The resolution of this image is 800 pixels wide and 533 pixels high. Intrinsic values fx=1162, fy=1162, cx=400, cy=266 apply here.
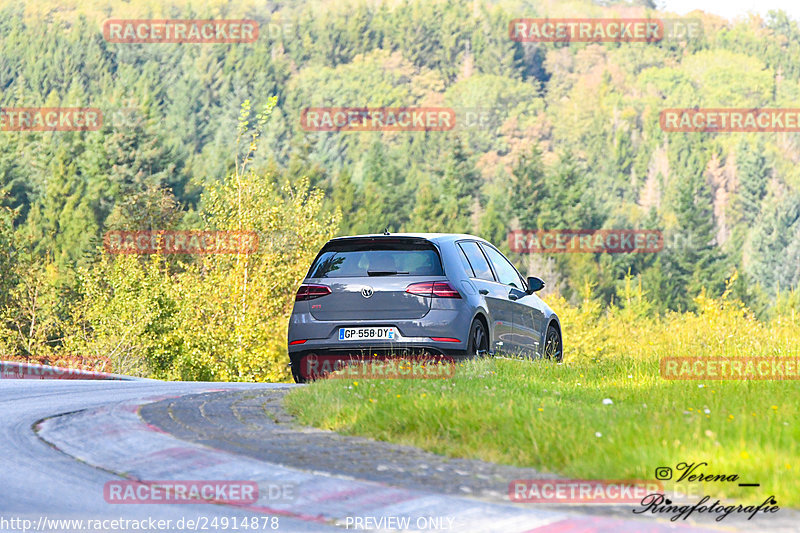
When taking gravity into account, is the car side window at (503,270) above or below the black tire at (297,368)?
above

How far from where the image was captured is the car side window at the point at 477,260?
13.9 metres

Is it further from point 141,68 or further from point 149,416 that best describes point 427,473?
point 141,68

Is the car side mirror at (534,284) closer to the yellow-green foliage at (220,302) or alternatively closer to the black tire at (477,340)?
the black tire at (477,340)

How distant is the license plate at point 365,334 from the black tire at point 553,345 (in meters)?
3.52

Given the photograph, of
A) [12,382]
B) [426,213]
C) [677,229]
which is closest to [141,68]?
[426,213]

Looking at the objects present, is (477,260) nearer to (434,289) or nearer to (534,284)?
(534,284)

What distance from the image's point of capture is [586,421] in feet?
26.4

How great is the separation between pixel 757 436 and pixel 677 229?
119415 millimetres

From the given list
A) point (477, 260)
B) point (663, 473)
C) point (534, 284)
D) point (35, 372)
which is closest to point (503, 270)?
point (534, 284)

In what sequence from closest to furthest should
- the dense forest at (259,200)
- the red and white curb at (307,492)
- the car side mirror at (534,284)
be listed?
the red and white curb at (307,492)
the car side mirror at (534,284)
the dense forest at (259,200)

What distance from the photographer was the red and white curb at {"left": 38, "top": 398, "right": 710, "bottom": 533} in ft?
18.9

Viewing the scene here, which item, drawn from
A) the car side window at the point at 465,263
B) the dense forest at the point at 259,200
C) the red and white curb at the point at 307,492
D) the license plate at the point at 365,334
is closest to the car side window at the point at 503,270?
the car side window at the point at 465,263

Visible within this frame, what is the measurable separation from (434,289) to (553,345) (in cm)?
397

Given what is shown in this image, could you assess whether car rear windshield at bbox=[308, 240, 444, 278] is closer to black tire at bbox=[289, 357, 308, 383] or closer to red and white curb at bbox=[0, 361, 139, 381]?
black tire at bbox=[289, 357, 308, 383]
